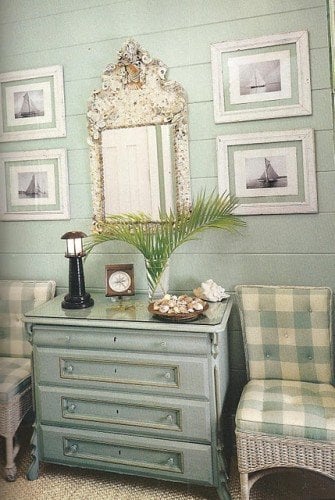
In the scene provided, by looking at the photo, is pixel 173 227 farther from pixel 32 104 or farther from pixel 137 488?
pixel 137 488

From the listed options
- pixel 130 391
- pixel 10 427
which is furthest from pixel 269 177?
pixel 10 427

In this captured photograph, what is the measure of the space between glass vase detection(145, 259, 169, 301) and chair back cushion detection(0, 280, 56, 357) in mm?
668

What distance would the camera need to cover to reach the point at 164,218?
2551 millimetres

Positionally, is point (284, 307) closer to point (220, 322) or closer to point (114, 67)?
point (220, 322)

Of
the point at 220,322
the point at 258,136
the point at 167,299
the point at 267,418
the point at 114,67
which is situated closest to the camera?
the point at 267,418

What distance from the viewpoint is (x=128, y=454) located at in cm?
222

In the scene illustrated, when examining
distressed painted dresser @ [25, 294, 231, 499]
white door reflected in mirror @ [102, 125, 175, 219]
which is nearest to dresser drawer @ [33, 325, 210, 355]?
distressed painted dresser @ [25, 294, 231, 499]

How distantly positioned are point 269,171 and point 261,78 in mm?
477

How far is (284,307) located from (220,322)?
45 centimetres

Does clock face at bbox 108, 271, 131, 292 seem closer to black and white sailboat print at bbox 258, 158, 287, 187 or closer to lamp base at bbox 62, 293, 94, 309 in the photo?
lamp base at bbox 62, 293, 94, 309

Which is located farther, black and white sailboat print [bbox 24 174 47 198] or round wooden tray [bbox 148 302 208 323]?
black and white sailboat print [bbox 24 174 47 198]

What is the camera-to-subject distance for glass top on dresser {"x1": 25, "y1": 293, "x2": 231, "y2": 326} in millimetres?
2156

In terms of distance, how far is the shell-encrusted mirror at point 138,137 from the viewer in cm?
253

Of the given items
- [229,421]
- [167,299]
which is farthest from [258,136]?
[229,421]
